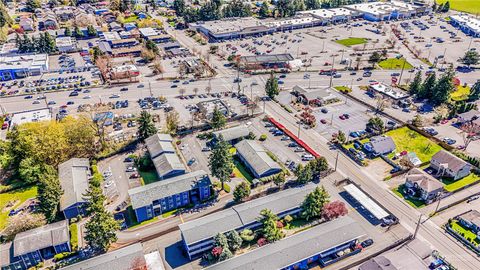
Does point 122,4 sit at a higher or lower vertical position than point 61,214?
higher

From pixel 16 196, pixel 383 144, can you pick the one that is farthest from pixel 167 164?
pixel 383 144

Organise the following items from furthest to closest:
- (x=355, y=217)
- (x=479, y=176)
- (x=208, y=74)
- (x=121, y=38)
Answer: (x=121, y=38)
(x=208, y=74)
(x=479, y=176)
(x=355, y=217)

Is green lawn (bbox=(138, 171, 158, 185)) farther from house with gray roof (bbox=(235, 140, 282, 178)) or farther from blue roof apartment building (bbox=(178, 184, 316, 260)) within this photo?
house with gray roof (bbox=(235, 140, 282, 178))

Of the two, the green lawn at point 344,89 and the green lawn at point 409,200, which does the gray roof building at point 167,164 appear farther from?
the green lawn at point 344,89

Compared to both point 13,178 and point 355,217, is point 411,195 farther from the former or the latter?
point 13,178

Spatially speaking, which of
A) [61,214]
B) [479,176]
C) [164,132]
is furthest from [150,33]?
[479,176]

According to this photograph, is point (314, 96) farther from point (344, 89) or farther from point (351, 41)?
point (351, 41)

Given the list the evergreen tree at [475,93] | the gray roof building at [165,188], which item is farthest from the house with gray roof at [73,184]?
the evergreen tree at [475,93]

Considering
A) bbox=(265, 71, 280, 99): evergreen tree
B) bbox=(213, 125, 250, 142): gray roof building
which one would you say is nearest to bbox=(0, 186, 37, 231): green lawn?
bbox=(213, 125, 250, 142): gray roof building
